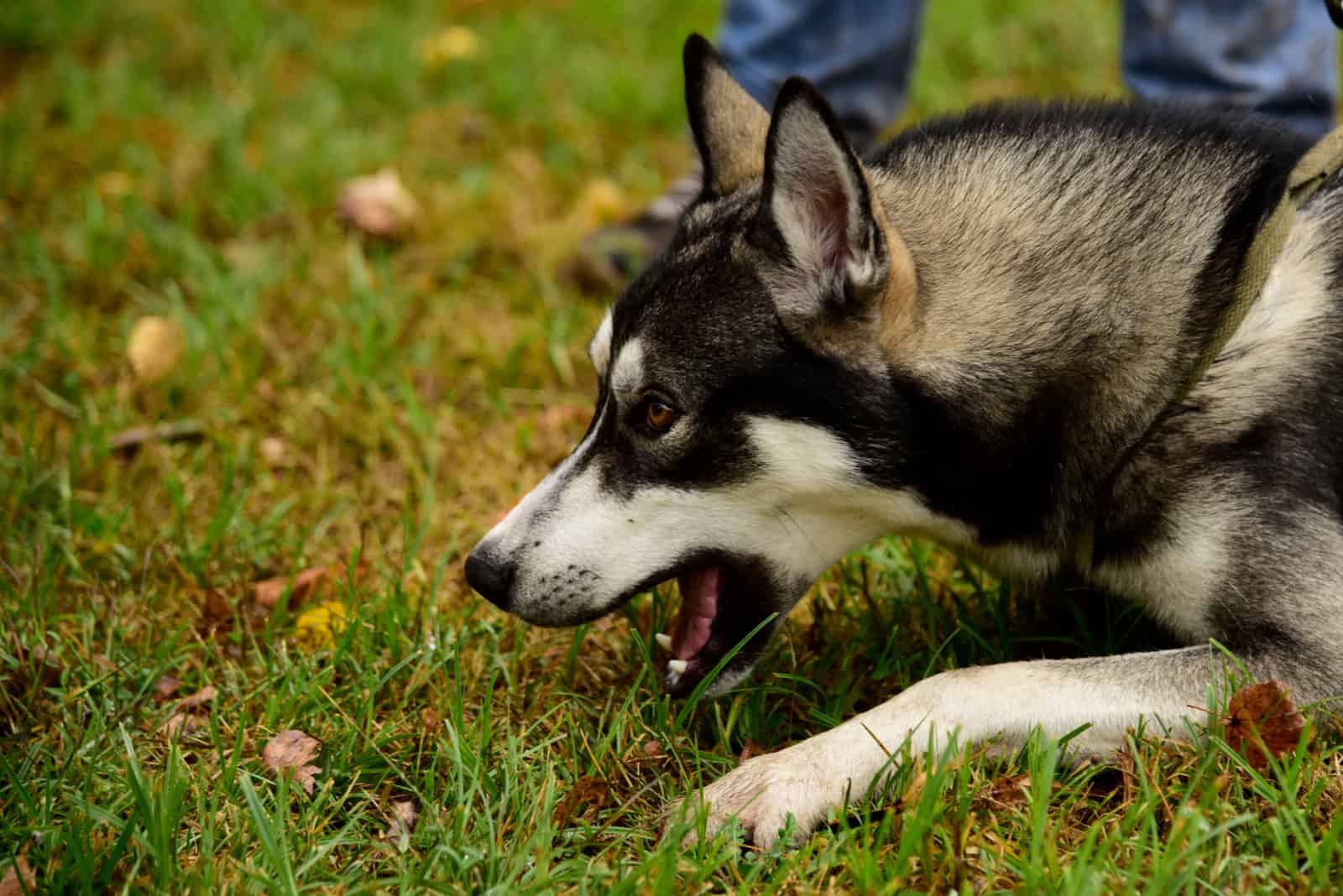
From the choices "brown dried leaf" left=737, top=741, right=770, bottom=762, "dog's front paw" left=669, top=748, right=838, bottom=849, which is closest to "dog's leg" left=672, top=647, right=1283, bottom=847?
"dog's front paw" left=669, top=748, right=838, bottom=849

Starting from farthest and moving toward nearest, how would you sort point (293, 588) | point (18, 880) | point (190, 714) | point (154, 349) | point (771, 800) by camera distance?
point (154, 349)
point (293, 588)
point (190, 714)
point (771, 800)
point (18, 880)

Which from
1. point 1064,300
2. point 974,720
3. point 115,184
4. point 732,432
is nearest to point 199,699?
point 732,432

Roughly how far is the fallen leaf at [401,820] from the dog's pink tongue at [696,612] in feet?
2.20

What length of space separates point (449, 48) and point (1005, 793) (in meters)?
5.47

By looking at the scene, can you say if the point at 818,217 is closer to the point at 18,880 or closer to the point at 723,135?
the point at 723,135

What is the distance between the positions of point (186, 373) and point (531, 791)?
243 centimetres

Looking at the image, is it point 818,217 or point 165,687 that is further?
point 165,687

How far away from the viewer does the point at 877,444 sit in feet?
8.56

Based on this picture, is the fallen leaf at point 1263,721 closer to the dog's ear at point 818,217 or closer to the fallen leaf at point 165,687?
the dog's ear at point 818,217

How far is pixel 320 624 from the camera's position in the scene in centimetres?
311

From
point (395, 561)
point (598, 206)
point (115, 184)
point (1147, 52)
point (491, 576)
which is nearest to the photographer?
point (491, 576)

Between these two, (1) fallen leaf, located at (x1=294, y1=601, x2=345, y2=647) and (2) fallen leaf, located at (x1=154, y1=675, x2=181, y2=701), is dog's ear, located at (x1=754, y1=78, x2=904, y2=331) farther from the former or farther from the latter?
(2) fallen leaf, located at (x1=154, y1=675, x2=181, y2=701)

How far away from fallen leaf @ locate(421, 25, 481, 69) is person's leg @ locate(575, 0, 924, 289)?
7.72 feet

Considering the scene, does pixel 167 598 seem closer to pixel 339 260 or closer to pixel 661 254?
pixel 661 254
